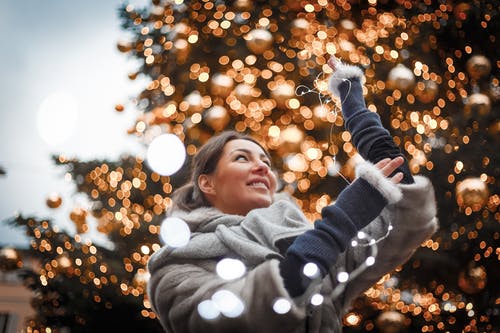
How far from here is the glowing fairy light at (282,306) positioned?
0.78m

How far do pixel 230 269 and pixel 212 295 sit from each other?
0.08m

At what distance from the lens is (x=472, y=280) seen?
1.79 metres

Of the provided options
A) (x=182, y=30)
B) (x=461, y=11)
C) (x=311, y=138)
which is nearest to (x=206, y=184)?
(x=311, y=138)

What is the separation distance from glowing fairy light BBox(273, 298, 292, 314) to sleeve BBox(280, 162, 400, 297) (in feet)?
0.07

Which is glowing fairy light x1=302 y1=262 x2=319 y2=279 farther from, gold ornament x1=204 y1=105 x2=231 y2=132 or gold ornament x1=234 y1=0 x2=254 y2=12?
gold ornament x1=234 y1=0 x2=254 y2=12

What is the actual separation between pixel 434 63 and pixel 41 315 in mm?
1914

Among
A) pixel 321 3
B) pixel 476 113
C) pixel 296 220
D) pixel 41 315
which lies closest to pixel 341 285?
pixel 296 220

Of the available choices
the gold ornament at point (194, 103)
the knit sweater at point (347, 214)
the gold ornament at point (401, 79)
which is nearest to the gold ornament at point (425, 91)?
the gold ornament at point (401, 79)

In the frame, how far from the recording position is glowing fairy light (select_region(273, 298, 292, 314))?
A: 30.8 inches

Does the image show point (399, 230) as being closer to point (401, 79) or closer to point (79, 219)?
point (401, 79)

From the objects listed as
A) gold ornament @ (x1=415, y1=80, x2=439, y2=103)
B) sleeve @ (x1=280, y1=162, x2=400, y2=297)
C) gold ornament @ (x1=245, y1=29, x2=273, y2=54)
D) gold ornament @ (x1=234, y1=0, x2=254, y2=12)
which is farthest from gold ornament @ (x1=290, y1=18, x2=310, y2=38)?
sleeve @ (x1=280, y1=162, x2=400, y2=297)

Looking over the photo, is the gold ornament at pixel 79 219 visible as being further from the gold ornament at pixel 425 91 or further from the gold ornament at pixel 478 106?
the gold ornament at pixel 478 106

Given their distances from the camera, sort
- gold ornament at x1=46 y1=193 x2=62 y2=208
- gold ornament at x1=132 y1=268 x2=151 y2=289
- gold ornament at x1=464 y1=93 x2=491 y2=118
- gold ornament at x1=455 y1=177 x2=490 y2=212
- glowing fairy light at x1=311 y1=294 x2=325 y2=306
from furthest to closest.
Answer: gold ornament at x1=46 y1=193 x2=62 y2=208 → gold ornament at x1=464 y1=93 x2=491 y2=118 → gold ornament at x1=132 y1=268 x2=151 y2=289 → gold ornament at x1=455 y1=177 x2=490 y2=212 → glowing fairy light at x1=311 y1=294 x2=325 y2=306

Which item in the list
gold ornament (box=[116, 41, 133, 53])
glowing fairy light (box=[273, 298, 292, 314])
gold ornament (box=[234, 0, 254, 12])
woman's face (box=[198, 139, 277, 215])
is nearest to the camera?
glowing fairy light (box=[273, 298, 292, 314])
